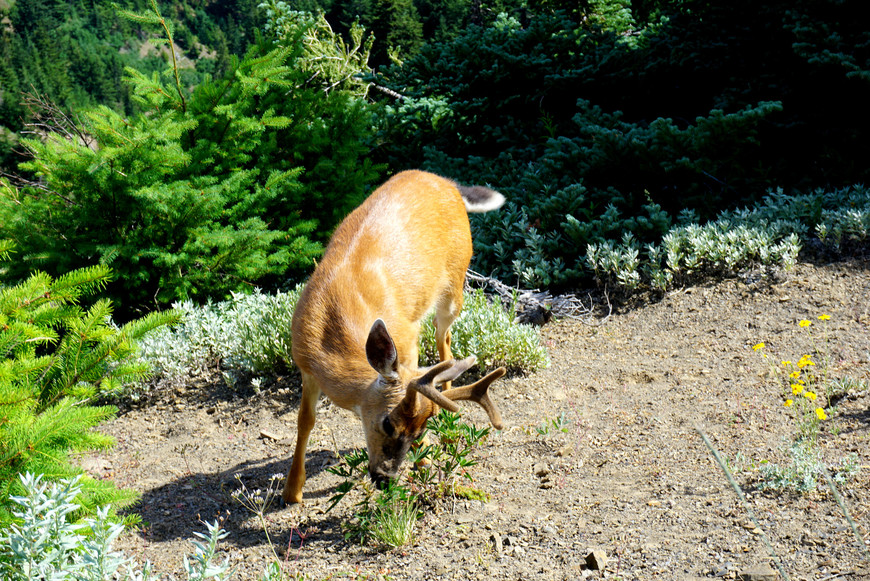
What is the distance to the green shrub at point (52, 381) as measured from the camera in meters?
2.77

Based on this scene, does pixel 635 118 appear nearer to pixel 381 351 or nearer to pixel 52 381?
pixel 381 351

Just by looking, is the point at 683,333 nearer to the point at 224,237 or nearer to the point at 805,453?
the point at 805,453

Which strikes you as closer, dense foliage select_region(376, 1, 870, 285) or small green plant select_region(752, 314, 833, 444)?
small green plant select_region(752, 314, 833, 444)

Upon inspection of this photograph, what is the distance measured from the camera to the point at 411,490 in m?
3.82

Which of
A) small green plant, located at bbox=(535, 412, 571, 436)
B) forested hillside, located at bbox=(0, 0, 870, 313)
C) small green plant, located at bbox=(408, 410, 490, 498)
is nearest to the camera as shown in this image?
small green plant, located at bbox=(408, 410, 490, 498)

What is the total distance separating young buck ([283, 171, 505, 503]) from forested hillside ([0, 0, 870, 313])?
213 centimetres

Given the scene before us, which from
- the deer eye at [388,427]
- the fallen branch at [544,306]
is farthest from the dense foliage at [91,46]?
the deer eye at [388,427]

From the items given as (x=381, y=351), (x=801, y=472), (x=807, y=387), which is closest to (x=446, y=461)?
(x=381, y=351)

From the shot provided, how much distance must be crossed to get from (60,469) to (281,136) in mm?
5404

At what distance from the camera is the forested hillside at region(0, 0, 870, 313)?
20.7 feet

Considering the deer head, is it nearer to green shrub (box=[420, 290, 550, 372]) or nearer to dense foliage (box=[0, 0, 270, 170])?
green shrub (box=[420, 290, 550, 372])

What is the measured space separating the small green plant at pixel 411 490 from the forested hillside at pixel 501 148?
3.19 metres

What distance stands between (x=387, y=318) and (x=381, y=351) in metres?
0.78

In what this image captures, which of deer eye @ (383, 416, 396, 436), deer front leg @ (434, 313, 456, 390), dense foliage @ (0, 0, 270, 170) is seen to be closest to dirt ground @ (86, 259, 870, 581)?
deer front leg @ (434, 313, 456, 390)
